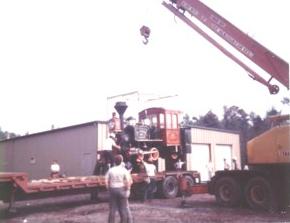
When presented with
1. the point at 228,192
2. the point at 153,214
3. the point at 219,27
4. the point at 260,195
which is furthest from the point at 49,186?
the point at 219,27

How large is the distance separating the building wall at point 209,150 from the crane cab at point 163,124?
8.19 m

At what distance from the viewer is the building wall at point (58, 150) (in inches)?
1013

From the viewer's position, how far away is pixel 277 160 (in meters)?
12.3

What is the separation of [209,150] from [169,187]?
41.0 ft

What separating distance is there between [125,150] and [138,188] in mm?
1578

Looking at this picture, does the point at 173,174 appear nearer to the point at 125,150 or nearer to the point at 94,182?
the point at 125,150

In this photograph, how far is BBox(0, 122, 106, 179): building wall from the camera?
84.4ft

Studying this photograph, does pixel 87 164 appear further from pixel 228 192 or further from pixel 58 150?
pixel 228 192

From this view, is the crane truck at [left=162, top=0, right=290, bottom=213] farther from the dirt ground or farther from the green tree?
the green tree

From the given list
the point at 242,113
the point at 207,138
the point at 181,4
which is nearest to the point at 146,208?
the point at 181,4

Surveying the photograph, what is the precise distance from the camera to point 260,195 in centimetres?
1300

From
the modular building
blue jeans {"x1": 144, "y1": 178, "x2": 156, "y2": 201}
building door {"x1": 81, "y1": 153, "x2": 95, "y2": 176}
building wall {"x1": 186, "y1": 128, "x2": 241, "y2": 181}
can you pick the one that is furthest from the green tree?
blue jeans {"x1": 144, "y1": 178, "x2": 156, "y2": 201}

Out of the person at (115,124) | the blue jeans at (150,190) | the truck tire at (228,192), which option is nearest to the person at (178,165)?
the blue jeans at (150,190)

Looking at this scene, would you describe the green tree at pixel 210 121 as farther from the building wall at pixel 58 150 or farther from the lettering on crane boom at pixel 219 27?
the lettering on crane boom at pixel 219 27
